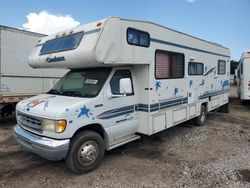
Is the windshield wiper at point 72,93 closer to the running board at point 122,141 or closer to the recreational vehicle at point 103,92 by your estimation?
the recreational vehicle at point 103,92

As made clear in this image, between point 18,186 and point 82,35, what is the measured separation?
2.97 m

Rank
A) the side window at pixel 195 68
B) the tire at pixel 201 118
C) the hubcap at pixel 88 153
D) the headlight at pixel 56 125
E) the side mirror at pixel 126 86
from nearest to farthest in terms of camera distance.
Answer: the headlight at pixel 56 125 → the hubcap at pixel 88 153 → the side mirror at pixel 126 86 → the side window at pixel 195 68 → the tire at pixel 201 118

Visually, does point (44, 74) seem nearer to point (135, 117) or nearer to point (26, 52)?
point (26, 52)

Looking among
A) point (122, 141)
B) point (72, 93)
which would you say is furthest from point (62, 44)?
point (122, 141)

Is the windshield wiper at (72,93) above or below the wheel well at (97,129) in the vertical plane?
above

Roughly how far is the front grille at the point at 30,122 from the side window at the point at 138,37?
93.8 inches

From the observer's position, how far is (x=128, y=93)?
5.09m

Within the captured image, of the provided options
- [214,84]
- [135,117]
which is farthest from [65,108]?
[214,84]

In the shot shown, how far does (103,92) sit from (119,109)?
1.92ft

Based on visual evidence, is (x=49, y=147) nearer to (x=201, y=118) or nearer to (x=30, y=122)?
(x=30, y=122)

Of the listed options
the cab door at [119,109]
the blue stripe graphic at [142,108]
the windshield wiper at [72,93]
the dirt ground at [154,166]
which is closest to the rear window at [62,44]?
the windshield wiper at [72,93]

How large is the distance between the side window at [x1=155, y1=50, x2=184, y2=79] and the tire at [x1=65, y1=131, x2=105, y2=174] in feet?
7.03

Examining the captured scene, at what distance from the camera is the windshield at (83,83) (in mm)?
4598

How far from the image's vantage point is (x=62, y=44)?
4.86 metres
